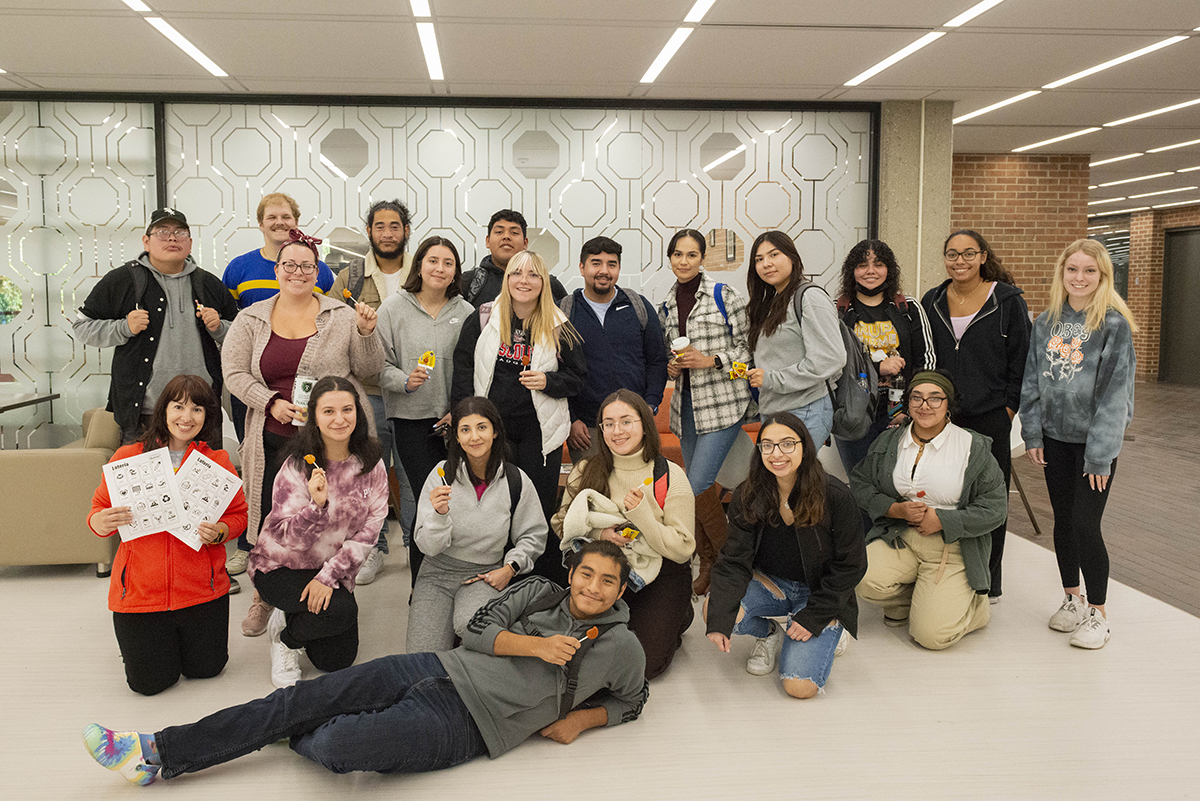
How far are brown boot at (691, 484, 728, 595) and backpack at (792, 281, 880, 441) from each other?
71 cm

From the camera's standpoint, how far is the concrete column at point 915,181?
648 centimetres

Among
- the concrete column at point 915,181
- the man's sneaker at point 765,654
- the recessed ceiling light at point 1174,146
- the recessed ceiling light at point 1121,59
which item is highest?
the recessed ceiling light at point 1174,146

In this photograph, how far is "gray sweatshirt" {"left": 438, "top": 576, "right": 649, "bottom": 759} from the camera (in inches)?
99.7

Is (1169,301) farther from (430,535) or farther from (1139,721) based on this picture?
(430,535)

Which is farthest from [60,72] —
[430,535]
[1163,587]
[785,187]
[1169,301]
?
[1169,301]

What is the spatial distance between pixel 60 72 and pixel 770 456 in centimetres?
544

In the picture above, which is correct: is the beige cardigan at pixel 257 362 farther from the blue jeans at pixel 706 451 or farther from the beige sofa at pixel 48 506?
the blue jeans at pixel 706 451

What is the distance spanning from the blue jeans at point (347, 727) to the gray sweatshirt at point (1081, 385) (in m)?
2.67

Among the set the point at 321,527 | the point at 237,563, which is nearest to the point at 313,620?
the point at 321,527

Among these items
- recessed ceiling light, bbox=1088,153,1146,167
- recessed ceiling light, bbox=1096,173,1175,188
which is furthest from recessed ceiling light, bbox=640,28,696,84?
recessed ceiling light, bbox=1096,173,1175,188

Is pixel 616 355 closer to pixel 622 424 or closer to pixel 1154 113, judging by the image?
pixel 622 424

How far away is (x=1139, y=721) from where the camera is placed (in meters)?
2.83

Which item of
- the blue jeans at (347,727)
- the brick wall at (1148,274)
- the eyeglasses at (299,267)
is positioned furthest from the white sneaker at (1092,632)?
the brick wall at (1148,274)

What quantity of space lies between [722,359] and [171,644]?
2477mm
